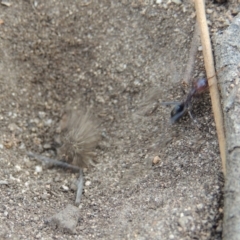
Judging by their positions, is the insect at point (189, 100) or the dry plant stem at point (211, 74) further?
the insect at point (189, 100)

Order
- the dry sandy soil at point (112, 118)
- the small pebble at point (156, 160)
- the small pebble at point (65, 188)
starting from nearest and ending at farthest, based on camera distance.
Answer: the dry sandy soil at point (112, 118)
the small pebble at point (156, 160)
the small pebble at point (65, 188)

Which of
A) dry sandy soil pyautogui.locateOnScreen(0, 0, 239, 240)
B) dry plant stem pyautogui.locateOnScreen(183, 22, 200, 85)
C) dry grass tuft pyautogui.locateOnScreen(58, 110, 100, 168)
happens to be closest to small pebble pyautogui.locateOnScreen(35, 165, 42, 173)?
dry sandy soil pyautogui.locateOnScreen(0, 0, 239, 240)

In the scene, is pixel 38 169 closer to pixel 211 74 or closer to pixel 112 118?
pixel 112 118

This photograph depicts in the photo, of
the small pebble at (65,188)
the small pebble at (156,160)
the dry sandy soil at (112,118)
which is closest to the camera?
the dry sandy soil at (112,118)

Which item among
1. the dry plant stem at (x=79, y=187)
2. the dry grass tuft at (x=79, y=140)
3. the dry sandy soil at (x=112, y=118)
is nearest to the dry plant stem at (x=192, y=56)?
the dry sandy soil at (x=112, y=118)

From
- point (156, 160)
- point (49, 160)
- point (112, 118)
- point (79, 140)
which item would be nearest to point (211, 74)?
point (156, 160)

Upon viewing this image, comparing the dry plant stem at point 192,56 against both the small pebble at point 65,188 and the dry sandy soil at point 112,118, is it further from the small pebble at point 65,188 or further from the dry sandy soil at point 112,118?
the small pebble at point 65,188

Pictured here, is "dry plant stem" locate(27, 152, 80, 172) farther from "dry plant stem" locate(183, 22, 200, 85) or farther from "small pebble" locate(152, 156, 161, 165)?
"dry plant stem" locate(183, 22, 200, 85)
